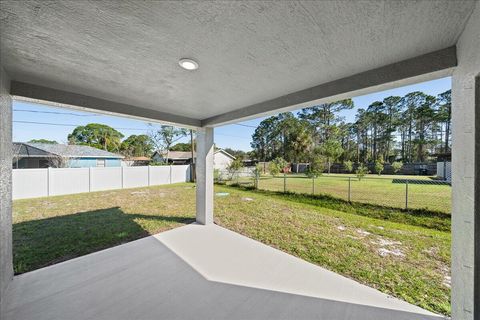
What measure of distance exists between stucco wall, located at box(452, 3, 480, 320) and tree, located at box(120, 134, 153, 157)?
30102mm

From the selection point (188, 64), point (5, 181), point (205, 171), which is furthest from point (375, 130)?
point (5, 181)

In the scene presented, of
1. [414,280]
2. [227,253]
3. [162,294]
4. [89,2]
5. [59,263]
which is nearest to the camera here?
[89,2]

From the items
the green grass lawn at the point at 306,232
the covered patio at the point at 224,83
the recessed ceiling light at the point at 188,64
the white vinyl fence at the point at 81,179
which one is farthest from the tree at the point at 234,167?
the recessed ceiling light at the point at 188,64

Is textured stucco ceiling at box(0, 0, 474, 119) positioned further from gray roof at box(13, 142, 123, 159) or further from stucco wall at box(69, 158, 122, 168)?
stucco wall at box(69, 158, 122, 168)

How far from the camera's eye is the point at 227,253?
3074mm

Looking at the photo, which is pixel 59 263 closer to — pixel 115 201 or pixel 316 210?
pixel 115 201

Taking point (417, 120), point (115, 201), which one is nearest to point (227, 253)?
point (115, 201)

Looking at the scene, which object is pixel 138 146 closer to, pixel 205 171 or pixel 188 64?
pixel 205 171

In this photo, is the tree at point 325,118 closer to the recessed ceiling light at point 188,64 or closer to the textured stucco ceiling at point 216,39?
the textured stucco ceiling at point 216,39

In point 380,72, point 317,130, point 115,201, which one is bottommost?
point 115,201

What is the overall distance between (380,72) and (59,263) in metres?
4.98

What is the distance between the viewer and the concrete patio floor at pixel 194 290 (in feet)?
6.04

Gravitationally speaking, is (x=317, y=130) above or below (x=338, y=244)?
above

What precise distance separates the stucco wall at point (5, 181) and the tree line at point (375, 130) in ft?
54.7
